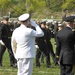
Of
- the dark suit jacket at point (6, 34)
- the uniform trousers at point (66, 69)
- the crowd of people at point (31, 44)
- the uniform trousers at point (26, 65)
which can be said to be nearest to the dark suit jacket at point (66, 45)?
the crowd of people at point (31, 44)

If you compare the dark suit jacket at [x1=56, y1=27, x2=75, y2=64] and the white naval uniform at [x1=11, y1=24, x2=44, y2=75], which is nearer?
the white naval uniform at [x1=11, y1=24, x2=44, y2=75]

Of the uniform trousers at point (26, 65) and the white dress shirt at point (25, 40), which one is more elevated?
the white dress shirt at point (25, 40)

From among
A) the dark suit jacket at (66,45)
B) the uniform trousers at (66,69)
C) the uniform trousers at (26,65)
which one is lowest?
the uniform trousers at (66,69)

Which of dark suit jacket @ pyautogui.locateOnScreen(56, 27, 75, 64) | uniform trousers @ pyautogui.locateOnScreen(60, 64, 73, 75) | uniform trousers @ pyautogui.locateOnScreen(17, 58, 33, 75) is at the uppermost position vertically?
dark suit jacket @ pyautogui.locateOnScreen(56, 27, 75, 64)

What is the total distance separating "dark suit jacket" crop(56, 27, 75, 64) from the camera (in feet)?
25.9

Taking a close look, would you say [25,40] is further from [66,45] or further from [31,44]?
[66,45]

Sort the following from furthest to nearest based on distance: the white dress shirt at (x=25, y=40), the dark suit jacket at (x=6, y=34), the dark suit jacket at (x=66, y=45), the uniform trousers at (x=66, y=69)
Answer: the dark suit jacket at (x=6, y=34) → the uniform trousers at (x=66, y=69) → the dark suit jacket at (x=66, y=45) → the white dress shirt at (x=25, y=40)

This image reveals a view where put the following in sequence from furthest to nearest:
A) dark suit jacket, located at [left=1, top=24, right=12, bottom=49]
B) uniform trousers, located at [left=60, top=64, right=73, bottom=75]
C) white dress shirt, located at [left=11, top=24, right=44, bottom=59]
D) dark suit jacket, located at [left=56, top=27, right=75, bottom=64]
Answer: dark suit jacket, located at [left=1, top=24, right=12, bottom=49] < uniform trousers, located at [left=60, top=64, right=73, bottom=75] < dark suit jacket, located at [left=56, top=27, right=75, bottom=64] < white dress shirt, located at [left=11, top=24, right=44, bottom=59]

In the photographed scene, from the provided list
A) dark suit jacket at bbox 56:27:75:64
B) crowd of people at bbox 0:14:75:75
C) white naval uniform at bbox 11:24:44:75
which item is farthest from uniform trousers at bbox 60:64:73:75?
white naval uniform at bbox 11:24:44:75

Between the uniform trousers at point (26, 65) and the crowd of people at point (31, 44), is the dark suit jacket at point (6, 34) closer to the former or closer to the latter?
the crowd of people at point (31, 44)

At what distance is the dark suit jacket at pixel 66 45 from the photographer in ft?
25.9

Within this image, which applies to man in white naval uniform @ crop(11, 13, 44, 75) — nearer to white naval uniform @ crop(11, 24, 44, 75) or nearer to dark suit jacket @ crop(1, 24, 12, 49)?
white naval uniform @ crop(11, 24, 44, 75)

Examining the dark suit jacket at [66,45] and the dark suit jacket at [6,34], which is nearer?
A: the dark suit jacket at [66,45]

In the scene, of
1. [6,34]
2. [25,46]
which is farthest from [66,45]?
[6,34]
